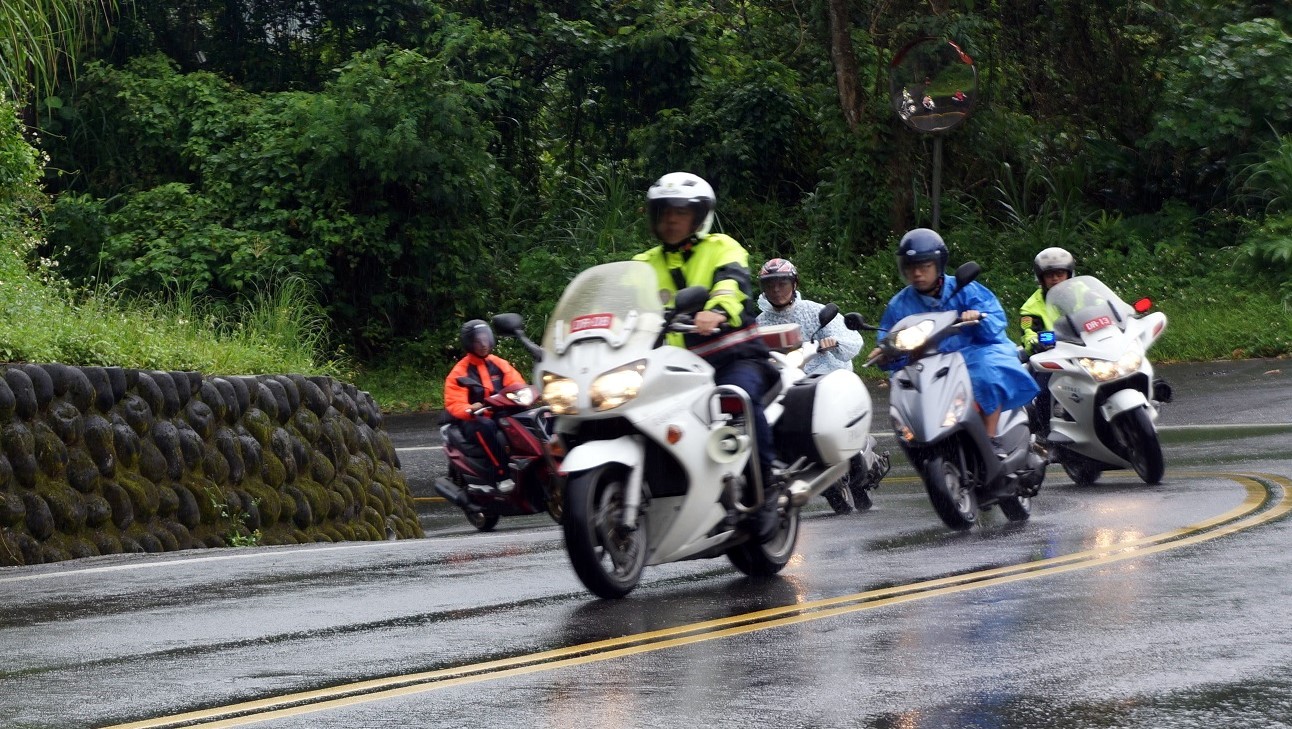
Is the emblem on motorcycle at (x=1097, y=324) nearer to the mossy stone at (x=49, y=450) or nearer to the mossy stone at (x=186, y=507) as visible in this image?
the mossy stone at (x=186, y=507)

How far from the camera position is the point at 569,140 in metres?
35.2

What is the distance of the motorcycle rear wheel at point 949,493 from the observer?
11.1 metres

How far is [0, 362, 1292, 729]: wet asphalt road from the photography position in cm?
609

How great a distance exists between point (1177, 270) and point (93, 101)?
1672 centimetres

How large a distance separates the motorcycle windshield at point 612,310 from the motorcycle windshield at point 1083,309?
5.72 m

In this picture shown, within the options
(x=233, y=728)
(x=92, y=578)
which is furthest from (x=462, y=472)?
(x=233, y=728)

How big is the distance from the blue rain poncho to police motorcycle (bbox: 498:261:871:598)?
8.96ft

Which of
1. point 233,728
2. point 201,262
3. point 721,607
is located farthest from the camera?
point 201,262

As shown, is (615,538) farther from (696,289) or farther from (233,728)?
(233,728)

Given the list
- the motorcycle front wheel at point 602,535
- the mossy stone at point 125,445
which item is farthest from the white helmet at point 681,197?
the mossy stone at point 125,445

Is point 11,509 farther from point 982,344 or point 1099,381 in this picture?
point 1099,381

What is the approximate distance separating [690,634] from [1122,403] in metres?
6.87

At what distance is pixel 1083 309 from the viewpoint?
549 inches

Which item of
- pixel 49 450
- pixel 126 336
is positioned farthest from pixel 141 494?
pixel 126 336
